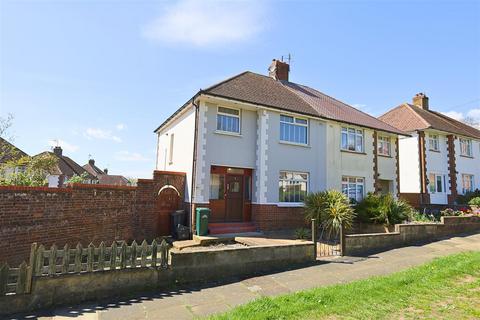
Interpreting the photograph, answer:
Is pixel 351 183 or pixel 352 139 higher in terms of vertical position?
pixel 352 139

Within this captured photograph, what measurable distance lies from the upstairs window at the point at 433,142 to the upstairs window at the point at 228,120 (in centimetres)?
1709

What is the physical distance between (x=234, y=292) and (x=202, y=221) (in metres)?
5.00

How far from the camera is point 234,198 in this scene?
13312mm

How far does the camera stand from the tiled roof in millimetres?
13445

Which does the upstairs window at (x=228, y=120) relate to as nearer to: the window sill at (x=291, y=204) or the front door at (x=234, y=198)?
the front door at (x=234, y=198)

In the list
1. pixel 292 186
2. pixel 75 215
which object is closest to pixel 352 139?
pixel 292 186

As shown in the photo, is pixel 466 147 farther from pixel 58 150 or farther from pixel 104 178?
pixel 104 178

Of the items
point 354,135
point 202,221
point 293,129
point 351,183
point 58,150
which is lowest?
point 202,221

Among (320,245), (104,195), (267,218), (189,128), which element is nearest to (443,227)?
(320,245)

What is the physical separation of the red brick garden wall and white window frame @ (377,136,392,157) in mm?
12562

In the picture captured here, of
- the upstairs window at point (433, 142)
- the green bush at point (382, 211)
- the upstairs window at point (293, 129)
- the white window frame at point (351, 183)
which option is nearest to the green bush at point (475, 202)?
the upstairs window at point (433, 142)

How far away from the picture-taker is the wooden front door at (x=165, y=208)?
11.9m

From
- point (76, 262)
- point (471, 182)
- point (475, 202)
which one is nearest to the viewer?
point (76, 262)

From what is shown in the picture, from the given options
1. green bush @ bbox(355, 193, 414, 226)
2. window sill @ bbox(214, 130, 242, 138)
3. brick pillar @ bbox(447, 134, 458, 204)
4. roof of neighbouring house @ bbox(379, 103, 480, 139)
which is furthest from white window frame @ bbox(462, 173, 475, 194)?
window sill @ bbox(214, 130, 242, 138)
